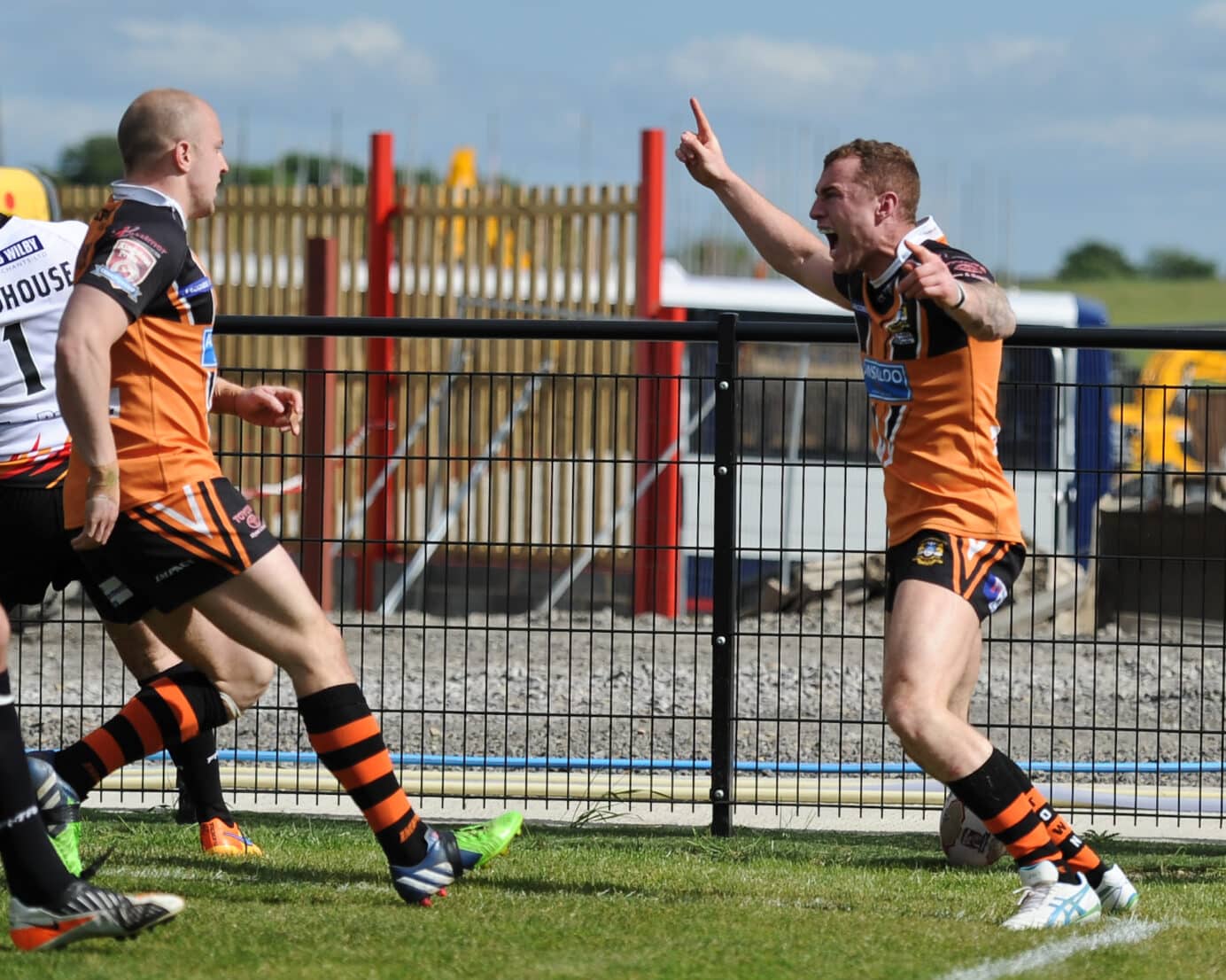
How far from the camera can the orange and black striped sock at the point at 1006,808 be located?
173 inches

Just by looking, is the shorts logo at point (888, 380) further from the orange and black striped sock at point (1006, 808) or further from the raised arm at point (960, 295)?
the orange and black striped sock at point (1006, 808)

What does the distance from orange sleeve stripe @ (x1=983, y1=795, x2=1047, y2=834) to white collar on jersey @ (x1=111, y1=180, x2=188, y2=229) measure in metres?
2.51

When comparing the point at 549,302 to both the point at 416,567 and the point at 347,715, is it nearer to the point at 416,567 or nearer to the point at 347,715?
the point at 416,567

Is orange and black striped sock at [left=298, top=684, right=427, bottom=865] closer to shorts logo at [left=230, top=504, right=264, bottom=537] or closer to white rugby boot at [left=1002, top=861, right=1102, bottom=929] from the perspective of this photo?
shorts logo at [left=230, top=504, right=264, bottom=537]

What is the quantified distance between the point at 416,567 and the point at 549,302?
12.2 feet

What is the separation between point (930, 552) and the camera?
4512 mm

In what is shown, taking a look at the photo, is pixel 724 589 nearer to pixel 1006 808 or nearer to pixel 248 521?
pixel 1006 808

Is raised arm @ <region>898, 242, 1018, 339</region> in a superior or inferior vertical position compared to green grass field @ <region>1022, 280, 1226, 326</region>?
inferior

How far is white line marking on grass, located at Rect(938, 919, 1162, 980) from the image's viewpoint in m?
3.87

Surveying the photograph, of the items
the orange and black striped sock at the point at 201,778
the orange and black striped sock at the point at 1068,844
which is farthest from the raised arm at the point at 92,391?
the orange and black striped sock at the point at 1068,844

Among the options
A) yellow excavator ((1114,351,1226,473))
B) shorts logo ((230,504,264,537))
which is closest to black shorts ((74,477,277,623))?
shorts logo ((230,504,264,537))

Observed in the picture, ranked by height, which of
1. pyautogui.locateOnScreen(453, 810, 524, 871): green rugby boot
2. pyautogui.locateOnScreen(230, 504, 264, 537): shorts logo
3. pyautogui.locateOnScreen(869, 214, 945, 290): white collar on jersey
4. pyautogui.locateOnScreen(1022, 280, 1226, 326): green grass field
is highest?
pyautogui.locateOnScreen(1022, 280, 1226, 326): green grass field

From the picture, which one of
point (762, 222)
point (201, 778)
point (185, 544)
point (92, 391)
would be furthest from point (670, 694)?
point (92, 391)

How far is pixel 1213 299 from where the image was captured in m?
84.7
